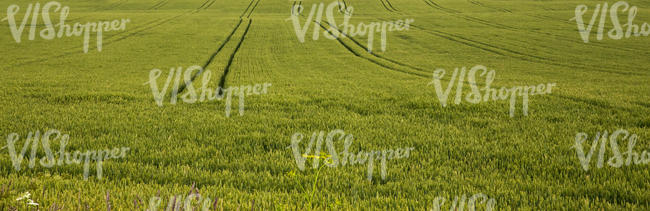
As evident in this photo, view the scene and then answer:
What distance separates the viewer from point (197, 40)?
109 feet

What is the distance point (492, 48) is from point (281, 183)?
30343 mm

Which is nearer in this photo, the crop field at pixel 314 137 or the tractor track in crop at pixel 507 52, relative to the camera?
the crop field at pixel 314 137

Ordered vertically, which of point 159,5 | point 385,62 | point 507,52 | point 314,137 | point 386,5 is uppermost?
point 386,5

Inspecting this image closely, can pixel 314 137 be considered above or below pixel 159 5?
below

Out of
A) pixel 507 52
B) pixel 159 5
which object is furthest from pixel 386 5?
pixel 507 52

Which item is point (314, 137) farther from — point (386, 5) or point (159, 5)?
point (159, 5)

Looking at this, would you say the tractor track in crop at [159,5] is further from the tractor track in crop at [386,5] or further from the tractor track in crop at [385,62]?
the tractor track in crop at [385,62]

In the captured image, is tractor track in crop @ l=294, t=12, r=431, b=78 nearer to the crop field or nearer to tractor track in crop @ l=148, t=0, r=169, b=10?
the crop field

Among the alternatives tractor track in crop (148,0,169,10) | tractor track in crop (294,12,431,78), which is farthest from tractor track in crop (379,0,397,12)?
tractor track in crop (148,0,169,10)

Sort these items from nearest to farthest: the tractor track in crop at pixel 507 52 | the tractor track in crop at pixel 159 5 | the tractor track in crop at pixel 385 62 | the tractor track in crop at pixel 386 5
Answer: the tractor track in crop at pixel 385 62
the tractor track in crop at pixel 507 52
the tractor track in crop at pixel 386 5
the tractor track in crop at pixel 159 5

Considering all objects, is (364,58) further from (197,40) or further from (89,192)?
(89,192)

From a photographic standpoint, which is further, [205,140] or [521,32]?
[521,32]

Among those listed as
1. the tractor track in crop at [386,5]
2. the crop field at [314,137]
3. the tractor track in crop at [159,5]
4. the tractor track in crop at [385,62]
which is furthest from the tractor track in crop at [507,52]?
the tractor track in crop at [159,5]

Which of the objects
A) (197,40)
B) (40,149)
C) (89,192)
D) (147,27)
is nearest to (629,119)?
(89,192)
